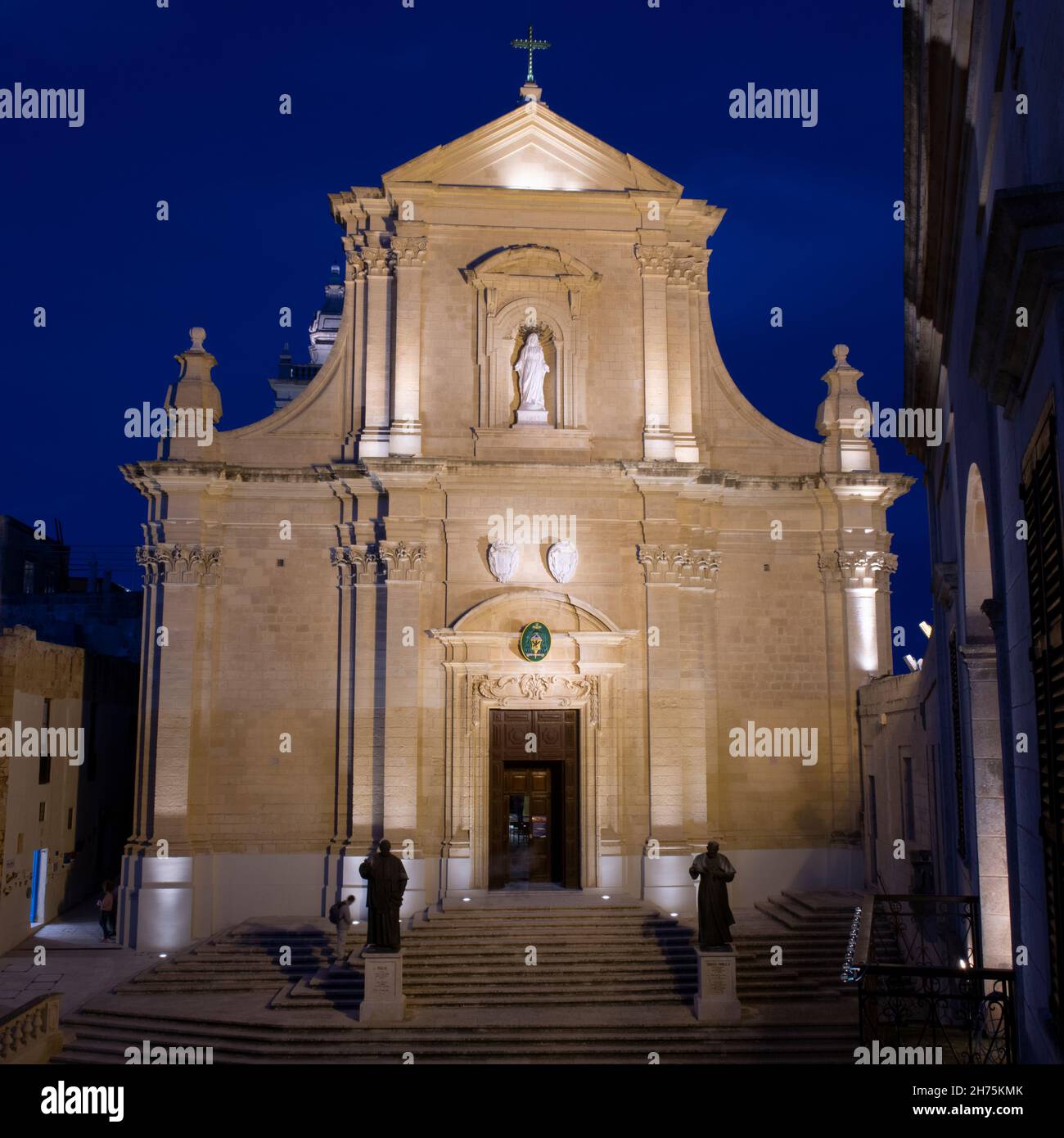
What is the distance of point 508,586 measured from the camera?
23234mm

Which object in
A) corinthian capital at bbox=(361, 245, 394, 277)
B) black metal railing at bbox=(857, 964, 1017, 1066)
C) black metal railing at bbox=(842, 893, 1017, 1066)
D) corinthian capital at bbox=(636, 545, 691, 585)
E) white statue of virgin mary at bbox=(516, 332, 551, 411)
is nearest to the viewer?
black metal railing at bbox=(857, 964, 1017, 1066)

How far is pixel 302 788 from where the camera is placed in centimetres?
2297

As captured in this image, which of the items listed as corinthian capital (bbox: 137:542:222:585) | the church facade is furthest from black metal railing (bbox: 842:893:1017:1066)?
corinthian capital (bbox: 137:542:222:585)

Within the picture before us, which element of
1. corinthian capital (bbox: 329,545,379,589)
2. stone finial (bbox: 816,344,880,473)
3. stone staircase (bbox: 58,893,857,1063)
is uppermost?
stone finial (bbox: 816,344,880,473)

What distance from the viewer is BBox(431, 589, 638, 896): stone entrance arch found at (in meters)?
22.7

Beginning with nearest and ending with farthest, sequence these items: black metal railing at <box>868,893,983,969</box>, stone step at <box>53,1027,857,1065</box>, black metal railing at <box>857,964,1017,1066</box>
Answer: black metal railing at <box>857,964,1017,1066</box> < black metal railing at <box>868,893,983,969</box> < stone step at <box>53,1027,857,1065</box>

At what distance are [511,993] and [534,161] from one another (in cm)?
1662

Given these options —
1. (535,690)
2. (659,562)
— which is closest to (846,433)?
(659,562)

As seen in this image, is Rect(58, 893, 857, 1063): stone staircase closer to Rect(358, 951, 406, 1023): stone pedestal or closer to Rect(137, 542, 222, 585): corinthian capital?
Rect(358, 951, 406, 1023): stone pedestal

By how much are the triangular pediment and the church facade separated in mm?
73

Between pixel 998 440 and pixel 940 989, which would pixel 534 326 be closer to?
pixel 940 989

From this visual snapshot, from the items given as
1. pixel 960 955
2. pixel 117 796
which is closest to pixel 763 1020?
pixel 960 955

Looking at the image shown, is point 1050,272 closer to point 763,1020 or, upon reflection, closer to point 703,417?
point 763,1020

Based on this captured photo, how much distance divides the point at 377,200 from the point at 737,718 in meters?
13.1
